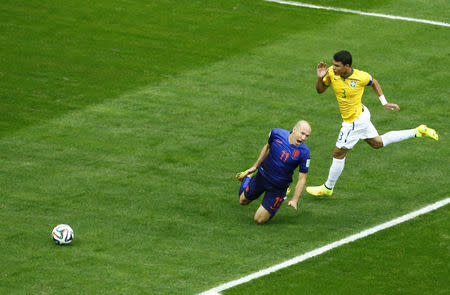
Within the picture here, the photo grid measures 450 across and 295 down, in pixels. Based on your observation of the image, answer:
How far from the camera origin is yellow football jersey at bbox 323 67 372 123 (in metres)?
16.4

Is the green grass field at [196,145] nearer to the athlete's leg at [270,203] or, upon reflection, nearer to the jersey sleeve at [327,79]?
the athlete's leg at [270,203]

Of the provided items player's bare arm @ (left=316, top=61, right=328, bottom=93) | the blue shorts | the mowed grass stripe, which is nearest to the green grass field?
the mowed grass stripe

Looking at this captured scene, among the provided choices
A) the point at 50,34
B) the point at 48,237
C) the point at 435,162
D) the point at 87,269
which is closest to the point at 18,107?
the point at 50,34

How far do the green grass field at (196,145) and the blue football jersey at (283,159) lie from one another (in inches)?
32.0

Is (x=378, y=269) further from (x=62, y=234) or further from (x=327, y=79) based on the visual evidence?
(x=62, y=234)

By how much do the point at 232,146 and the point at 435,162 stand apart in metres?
4.01

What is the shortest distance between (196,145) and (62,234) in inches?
201

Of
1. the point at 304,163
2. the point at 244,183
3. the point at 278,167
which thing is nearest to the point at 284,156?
the point at 278,167

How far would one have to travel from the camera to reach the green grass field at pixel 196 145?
14.0 m

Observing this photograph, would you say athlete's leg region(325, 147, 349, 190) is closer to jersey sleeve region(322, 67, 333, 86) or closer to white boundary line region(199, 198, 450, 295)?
jersey sleeve region(322, 67, 333, 86)

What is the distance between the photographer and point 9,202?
1606 cm

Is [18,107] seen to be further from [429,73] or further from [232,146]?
[429,73]

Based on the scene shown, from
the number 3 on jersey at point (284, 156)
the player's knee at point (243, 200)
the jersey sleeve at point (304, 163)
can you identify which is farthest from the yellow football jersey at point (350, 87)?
the player's knee at point (243, 200)

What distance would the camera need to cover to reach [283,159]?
1545 cm
